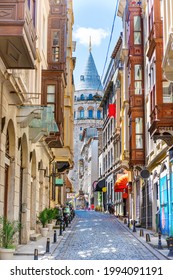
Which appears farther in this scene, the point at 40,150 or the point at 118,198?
the point at 118,198

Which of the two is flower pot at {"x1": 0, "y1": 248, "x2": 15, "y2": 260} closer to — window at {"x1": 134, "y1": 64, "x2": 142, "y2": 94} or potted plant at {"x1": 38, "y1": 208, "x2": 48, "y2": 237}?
potted plant at {"x1": 38, "y1": 208, "x2": 48, "y2": 237}

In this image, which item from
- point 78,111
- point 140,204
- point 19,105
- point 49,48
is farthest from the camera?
point 78,111

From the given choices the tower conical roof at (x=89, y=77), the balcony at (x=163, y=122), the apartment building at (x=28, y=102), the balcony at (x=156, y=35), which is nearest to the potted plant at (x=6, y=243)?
the apartment building at (x=28, y=102)

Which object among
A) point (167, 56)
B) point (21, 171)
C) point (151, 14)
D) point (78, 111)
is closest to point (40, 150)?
point (21, 171)

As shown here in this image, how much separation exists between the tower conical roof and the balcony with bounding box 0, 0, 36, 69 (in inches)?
4850

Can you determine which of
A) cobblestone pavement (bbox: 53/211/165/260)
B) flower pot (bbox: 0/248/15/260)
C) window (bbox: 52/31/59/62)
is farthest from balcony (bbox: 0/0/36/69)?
window (bbox: 52/31/59/62)

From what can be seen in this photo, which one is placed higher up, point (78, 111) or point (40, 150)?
point (78, 111)

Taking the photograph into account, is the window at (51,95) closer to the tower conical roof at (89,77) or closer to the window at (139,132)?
the window at (139,132)

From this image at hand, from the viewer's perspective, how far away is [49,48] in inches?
1331

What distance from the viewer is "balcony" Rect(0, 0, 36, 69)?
14.3 m

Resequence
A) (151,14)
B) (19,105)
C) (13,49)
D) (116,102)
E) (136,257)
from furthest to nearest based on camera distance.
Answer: (116,102) → (151,14) → (19,105) → (136,257) → (13,49)

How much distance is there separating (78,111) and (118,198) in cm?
8431

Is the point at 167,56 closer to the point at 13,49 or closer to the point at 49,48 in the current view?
the point at 13,49

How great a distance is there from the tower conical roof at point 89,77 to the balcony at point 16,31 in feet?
404
